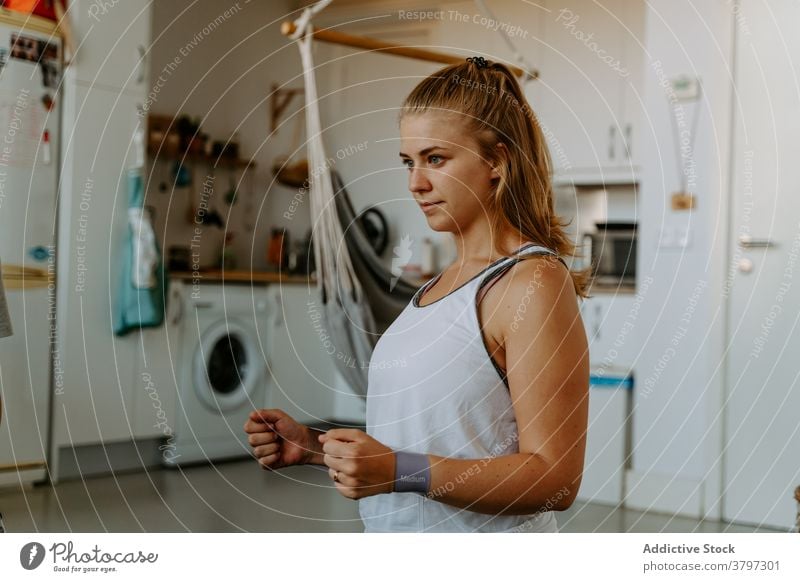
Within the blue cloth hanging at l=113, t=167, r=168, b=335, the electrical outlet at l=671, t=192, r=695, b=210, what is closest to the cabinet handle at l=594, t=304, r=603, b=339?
the electrical outlet at l=671, t=192, r=695, b=210

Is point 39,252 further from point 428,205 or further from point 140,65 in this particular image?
point 428,205

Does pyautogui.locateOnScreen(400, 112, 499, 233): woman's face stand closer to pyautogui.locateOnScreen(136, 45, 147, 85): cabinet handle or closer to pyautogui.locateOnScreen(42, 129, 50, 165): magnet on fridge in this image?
pyautogui.locateOnScreen(42, 129, 50, 165): magnet on fridge

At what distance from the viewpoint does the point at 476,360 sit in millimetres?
843

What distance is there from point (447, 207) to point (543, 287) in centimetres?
18

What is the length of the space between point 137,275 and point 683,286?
190 centimetres

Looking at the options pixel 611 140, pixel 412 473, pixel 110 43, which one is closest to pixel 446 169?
pixel 412 473

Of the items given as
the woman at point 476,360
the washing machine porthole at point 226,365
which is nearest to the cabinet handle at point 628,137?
the washing machine porthole at point 226,365

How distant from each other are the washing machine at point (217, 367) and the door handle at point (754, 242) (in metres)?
1.81

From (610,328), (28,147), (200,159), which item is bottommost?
(610,328)

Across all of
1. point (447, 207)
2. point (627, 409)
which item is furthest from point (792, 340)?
point (447, 207)

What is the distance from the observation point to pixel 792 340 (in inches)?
98.7

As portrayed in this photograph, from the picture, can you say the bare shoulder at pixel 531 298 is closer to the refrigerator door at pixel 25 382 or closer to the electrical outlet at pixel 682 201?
the electrical outlet at pixel 682 201

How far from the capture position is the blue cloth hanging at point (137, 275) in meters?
3.11
